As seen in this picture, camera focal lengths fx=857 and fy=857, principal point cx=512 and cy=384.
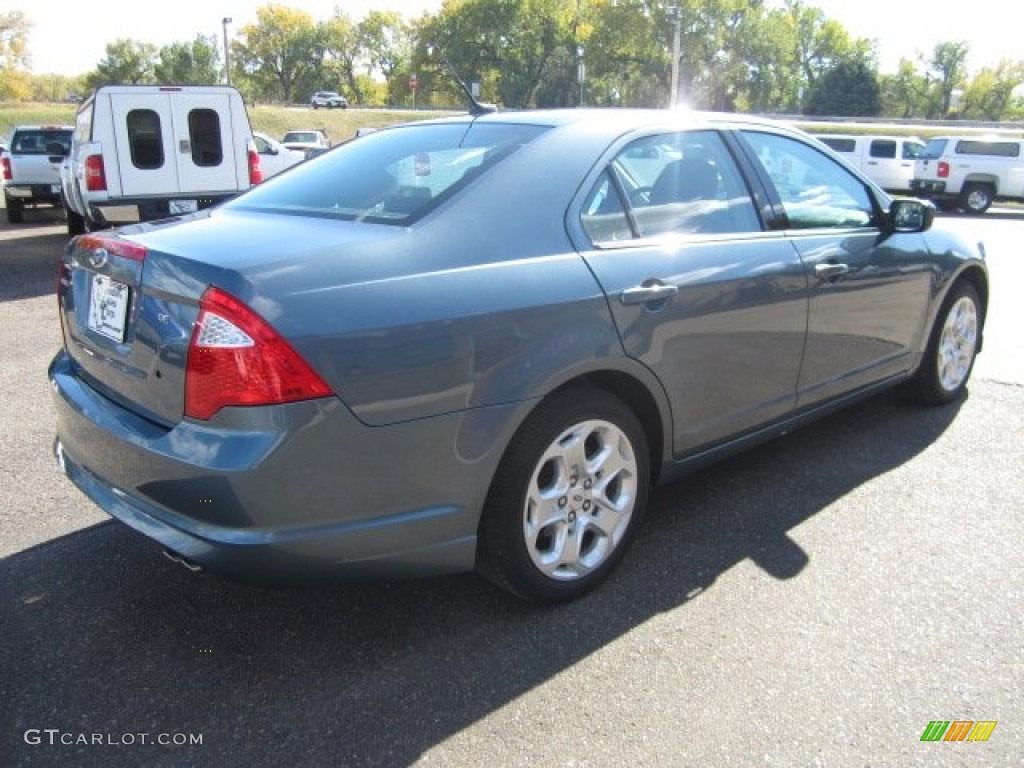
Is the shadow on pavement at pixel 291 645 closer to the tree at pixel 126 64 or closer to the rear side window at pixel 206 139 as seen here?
the rear side window at pixel 206 139

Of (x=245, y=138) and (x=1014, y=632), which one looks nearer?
(x=1014, y=632)

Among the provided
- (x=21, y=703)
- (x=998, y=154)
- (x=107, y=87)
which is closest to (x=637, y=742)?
(x=21, y=703)

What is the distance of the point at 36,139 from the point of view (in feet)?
54.1

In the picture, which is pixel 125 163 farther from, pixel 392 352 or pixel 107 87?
pixel 392 352

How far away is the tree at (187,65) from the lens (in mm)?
70500

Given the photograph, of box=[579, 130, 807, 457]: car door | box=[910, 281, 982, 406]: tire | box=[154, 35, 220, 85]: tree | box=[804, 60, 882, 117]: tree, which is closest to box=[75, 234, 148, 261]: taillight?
box=[579, 130, 807, 457]: car door

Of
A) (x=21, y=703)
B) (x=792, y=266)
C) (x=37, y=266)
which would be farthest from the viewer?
(x=37, y=266)

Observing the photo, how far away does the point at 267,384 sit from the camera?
2121 mm

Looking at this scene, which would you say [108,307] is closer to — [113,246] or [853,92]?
[113,246]

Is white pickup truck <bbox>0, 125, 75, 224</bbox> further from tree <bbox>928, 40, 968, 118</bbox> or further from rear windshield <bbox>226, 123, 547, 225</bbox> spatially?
tree <bbox>928, 40, 968, 118</bbox>

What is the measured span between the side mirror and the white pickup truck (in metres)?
15.2

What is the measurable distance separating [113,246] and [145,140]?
30.9ft

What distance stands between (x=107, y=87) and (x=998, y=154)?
1949 cm

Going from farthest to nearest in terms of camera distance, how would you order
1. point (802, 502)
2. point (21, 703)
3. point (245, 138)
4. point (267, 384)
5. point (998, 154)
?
point (998, 154), point (245, 138), point (802, 502), point (21, 703), point (267, 384)
